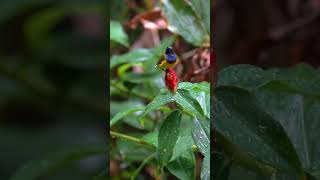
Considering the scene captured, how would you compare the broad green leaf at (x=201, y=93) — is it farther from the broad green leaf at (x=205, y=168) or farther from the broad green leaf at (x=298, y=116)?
the broad green leaf at (x=298, y=116)

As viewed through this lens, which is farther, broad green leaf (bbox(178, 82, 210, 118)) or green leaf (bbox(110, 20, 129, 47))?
green leaf (bbox(110, 20, 129, 47))

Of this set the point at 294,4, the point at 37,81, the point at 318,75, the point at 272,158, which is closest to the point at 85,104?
the point at 37,81

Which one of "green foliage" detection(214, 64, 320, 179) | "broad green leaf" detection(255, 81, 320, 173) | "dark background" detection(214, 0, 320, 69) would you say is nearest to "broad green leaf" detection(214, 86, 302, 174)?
"green foliage" detection(214, 64, 320, 179)

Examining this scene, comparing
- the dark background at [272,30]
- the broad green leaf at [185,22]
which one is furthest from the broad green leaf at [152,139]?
the dark background at [272,30]

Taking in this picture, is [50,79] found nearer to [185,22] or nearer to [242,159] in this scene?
[242,159]

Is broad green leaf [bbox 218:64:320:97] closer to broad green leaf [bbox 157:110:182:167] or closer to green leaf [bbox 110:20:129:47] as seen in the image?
broad green leaf [bbox 157:110:182:167]

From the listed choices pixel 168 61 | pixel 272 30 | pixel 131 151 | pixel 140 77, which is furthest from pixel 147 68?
pixel 272 30

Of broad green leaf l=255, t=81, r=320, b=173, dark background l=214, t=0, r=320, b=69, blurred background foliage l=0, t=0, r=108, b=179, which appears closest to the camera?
blurred background foliage l=0, t=0, r=108, b=179

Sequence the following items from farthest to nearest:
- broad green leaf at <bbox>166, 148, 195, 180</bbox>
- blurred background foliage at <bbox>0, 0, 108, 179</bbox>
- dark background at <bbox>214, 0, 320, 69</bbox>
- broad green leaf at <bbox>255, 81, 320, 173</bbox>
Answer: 1. dark background at <bbox>214, 0, 320, 69</bbox>
2. broad green leaf at <bbox>255, 81, 320, 173</bbox>
3. broad green leaf at <bbox>166, 148, 195, 180</bbox>
4. blurred background foliage at <bbox>0, 0, 108, 179</bbox>
